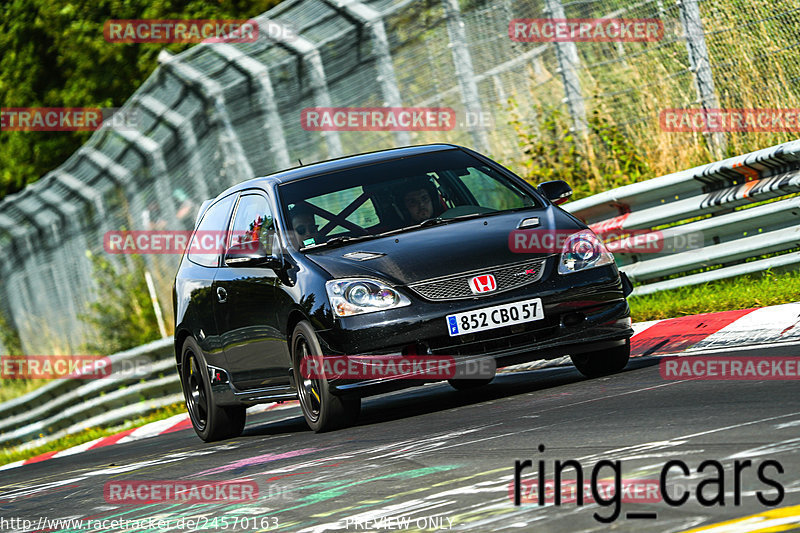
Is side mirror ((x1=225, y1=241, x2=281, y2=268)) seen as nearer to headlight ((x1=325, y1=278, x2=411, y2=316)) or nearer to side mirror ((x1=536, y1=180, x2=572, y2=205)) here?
headlight ((x1=325, y1=278, x2=411, y2=316))

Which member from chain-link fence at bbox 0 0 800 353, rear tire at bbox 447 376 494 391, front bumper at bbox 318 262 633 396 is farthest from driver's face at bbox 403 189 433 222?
chain-link fence at bbox 0 0 800 353

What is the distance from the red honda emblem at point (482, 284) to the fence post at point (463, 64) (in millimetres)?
8493

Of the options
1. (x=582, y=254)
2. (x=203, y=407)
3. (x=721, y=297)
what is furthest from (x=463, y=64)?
(x=582, y=254)

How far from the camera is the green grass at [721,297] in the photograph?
9.73m

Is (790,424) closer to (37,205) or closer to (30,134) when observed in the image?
(37,205)

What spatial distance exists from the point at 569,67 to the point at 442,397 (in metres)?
6.23

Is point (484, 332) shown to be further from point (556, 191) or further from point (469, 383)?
point (469, 383)

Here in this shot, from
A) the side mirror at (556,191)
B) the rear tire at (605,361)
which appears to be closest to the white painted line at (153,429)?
the side mirror at (556,191)

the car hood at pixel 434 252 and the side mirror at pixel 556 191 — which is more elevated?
the side mirror at pixel 556 191

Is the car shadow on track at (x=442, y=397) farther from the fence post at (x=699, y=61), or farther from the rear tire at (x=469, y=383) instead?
the fence post at (x=699, y=61)

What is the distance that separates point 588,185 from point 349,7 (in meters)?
3.67

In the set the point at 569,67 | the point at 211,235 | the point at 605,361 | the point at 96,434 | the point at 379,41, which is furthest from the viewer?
the point at 379,41

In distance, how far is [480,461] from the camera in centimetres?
610

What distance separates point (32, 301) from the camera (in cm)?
2616
